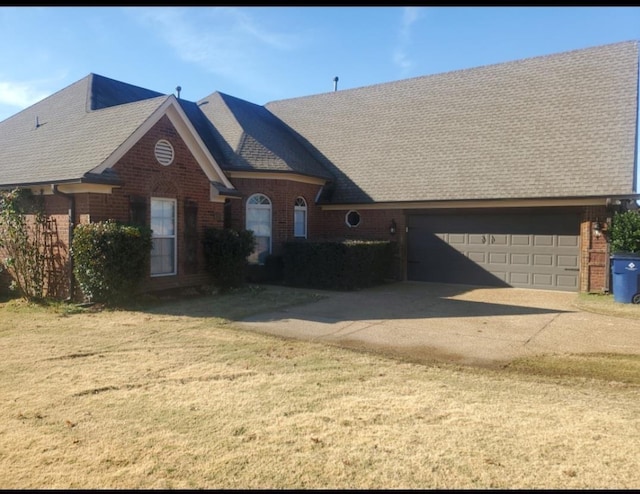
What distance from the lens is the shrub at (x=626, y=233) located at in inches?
460

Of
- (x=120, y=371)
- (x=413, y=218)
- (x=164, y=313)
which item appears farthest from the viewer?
(x=413, y=218)

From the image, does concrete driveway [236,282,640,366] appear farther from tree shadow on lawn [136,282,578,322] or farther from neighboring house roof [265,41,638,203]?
neighboring house roof [265,41,638,203]

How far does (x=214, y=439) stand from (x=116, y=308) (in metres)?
6.98

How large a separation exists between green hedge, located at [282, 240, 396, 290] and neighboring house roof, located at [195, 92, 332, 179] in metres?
2.98

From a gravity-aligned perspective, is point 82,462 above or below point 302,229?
below

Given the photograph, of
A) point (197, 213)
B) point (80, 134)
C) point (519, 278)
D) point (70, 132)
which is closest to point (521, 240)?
point (519, 278)

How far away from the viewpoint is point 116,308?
10.1 metres

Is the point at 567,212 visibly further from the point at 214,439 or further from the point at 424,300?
the point at 214,439

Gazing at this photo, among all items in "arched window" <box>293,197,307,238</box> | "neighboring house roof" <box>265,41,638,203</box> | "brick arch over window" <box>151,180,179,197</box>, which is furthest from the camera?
"arched window" <box>293,197,307,238</box>

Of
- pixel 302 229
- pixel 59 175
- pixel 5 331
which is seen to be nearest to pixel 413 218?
pixel 302 229

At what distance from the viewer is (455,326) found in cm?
881

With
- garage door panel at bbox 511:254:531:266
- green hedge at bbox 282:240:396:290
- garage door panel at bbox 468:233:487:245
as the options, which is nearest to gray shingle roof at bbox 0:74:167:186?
green hedge at bbox 282:240:396:290

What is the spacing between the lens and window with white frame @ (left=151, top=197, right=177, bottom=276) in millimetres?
11758

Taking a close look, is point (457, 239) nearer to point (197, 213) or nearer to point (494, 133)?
point (494, 133)
